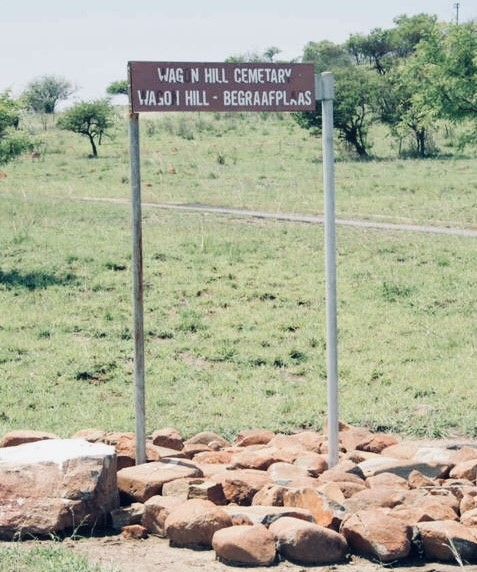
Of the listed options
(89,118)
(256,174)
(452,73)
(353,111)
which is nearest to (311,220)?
(452,73)

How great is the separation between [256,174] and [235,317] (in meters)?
15.0

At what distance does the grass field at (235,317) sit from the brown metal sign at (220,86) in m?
2.93

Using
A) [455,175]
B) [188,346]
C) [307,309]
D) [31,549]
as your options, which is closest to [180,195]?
[455,175]

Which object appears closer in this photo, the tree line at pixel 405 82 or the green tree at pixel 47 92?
the tree line at pixel 405 82

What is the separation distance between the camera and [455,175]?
27062mm

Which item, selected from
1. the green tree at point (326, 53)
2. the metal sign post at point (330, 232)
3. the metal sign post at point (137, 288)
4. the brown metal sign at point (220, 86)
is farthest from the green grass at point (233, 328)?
the green tree at point (326, 53)

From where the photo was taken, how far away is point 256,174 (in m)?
27.7

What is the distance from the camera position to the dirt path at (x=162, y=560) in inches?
202

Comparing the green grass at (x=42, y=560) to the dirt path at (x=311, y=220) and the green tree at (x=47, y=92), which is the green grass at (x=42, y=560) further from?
the green tree at (x=47, y=92)

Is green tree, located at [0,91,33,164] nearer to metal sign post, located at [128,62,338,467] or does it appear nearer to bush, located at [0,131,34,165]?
bush, located at [0,131,34,165]

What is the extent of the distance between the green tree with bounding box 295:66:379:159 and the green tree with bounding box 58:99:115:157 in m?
6.39

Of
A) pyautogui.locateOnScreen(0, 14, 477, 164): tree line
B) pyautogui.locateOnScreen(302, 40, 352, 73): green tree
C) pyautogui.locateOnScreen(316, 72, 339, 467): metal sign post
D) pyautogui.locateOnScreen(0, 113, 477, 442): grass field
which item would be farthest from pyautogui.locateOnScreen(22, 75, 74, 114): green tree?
pyautogui.locateOnScreen(316, 72, 339, 467): metal sign post

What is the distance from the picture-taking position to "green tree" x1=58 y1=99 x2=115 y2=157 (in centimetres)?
3731

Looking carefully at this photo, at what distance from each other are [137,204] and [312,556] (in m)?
2.42
